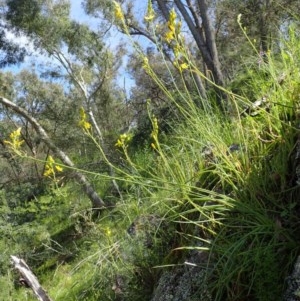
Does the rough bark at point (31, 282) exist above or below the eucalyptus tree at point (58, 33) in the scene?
below

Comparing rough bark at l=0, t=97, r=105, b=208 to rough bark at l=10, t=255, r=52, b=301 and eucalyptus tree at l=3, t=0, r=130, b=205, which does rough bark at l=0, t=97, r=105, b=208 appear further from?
rough bark at l=10, t=255, r=52, b=301

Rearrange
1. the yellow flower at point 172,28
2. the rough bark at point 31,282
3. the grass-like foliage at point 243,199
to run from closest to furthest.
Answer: the grass-like foliage at point 243,199 < the yellow flower at point 172,28 < the rough bark at point 31,282

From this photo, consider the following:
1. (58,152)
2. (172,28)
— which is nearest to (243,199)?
(172,28)

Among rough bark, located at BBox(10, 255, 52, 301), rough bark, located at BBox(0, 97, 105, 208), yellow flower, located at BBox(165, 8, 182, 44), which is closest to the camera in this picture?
yellow flower, located at BBox(165, 8, 182, 44)

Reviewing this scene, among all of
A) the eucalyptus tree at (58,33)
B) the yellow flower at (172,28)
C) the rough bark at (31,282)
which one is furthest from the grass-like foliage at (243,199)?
the eucalyptus tree at (58,33)

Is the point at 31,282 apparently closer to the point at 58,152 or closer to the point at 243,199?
the point at 243,199

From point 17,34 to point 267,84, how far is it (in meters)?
13.1

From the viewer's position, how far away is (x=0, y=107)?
68.1 feet

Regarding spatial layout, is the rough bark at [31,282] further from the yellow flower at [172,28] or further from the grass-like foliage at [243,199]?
the yellow flower at [172,28]

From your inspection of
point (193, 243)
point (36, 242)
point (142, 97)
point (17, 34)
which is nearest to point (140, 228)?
point (193, 243)

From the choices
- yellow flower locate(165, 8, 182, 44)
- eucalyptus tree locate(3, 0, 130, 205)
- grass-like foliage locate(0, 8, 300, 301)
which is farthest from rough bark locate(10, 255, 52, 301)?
eucalyptus tree locate(3, 0, 130, 205)

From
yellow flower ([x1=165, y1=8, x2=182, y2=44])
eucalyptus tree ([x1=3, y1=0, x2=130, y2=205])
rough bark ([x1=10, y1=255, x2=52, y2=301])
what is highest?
eucalyptus tree ([x1=3, y1=0, x2=130, y2=205])

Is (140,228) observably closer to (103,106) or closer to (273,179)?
(273,179)

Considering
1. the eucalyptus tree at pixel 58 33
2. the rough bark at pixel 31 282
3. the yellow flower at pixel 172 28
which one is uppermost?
the eucalyptus tree at pixel 58 33
